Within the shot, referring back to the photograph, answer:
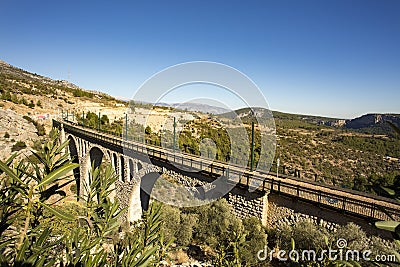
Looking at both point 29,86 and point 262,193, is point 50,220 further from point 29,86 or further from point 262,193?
point 29,86

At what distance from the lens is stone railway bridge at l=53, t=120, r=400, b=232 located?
21.7 feet

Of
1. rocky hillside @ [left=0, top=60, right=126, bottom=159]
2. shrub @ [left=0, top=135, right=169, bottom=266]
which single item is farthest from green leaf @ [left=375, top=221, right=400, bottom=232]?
rocky hillside @ [left=0, top=60, right=126, bottom=159]

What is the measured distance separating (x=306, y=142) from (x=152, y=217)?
2477 centimetres

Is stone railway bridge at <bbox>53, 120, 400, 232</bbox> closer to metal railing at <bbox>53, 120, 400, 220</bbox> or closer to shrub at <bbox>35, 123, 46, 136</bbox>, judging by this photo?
metal railing at <bbox>53, 120, 400, 220</bbox>

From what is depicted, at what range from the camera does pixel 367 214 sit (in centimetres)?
640

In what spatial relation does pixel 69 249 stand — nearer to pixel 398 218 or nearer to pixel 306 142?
pixel 398 218

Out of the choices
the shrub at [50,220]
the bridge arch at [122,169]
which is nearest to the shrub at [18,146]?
the bridge arch at [122,169]

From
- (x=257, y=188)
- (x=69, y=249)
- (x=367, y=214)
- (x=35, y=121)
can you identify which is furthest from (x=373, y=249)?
(x=35, y=121)

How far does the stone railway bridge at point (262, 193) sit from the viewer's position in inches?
260

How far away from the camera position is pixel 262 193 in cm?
816

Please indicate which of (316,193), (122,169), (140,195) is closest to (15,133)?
(122,169)

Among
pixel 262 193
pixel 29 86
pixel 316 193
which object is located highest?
pixel 29 86

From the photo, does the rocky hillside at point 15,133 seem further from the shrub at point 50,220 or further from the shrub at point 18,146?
the shrub at point 50,220

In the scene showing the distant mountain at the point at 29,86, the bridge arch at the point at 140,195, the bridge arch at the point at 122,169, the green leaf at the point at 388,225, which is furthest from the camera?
the distant mountain at the point at 29,86
